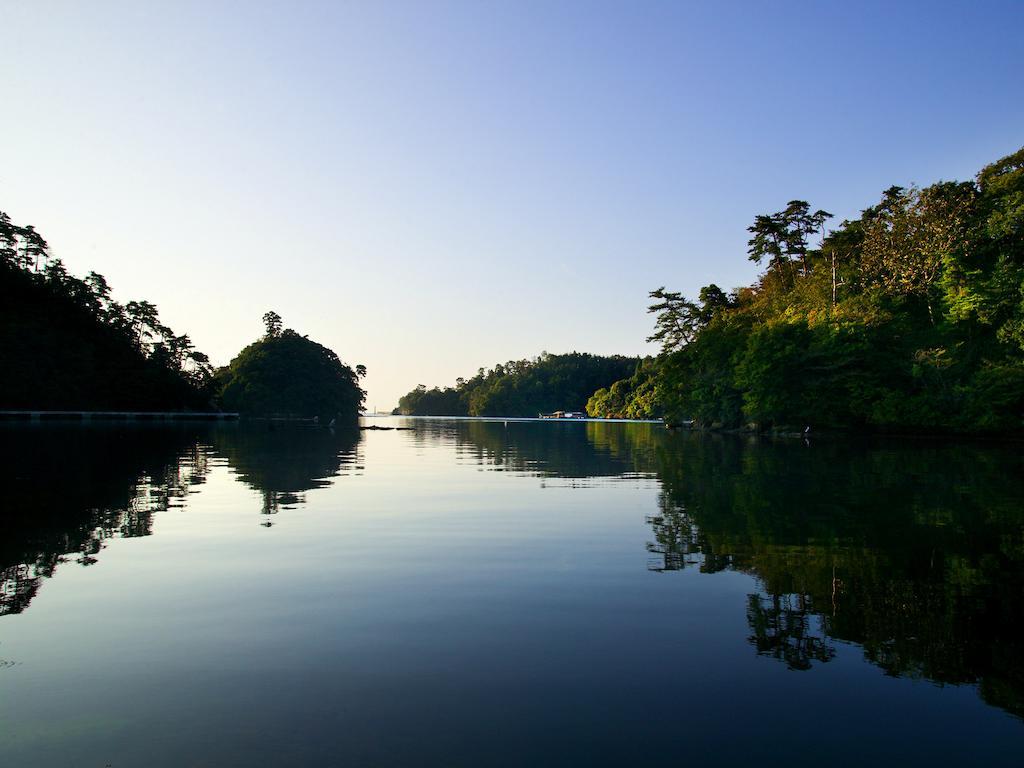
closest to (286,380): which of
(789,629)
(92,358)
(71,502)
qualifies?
(92,358)

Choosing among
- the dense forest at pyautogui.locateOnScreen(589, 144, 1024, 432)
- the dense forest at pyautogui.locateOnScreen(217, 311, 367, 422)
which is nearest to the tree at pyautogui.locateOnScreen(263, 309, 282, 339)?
the dense forest at pyautogui.locateOnScreen(217, 311, 367, 422)

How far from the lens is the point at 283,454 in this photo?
3850 cm

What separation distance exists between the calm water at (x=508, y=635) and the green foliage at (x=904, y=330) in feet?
143

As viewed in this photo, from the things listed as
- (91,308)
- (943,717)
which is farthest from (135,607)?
(91,308)

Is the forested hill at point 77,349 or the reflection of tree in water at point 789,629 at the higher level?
the forested hill at point 77,349

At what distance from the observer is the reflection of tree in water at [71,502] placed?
1075cm

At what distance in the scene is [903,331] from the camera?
60656 mm

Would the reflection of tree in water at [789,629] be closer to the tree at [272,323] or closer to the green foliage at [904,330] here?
the green foliage at [904,330]

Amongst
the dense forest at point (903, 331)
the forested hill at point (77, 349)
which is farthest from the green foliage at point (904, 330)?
the forested hill at point (77, 349)

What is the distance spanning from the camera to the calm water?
17.0 ft

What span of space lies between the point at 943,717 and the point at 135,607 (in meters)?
8.95

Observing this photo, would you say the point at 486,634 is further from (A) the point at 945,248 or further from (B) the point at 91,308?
(B) the point at 91,308

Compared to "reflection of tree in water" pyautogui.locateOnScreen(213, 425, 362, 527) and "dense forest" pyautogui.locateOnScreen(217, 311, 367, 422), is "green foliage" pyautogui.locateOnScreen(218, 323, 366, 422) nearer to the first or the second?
"dense forest" pyautogui.locateOnScreen(217, 311, 367, 422)

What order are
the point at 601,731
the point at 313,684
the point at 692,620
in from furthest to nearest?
the point at 692,620 < the point at 313,684 < the point at 601,731
